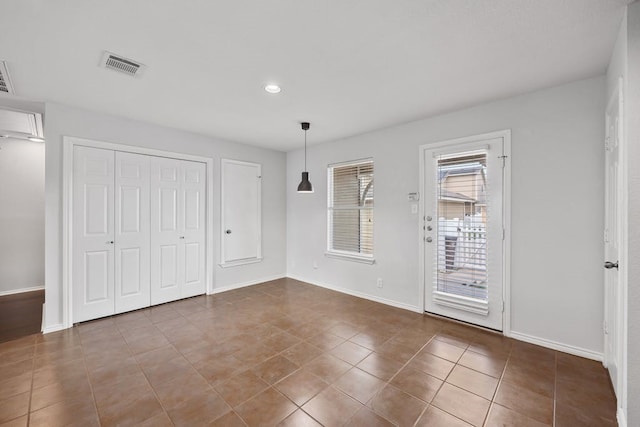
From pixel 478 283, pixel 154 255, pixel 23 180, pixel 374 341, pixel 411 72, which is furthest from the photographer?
pixel 23 180

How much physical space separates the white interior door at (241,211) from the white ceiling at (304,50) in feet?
5.49

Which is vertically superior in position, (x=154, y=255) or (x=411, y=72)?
(x=411, y=72)

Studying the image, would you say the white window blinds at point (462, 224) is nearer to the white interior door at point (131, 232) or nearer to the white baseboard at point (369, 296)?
the white baseboard at point (369, 296)

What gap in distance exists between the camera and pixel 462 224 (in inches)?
131

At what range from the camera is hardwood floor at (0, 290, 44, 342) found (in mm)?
3131

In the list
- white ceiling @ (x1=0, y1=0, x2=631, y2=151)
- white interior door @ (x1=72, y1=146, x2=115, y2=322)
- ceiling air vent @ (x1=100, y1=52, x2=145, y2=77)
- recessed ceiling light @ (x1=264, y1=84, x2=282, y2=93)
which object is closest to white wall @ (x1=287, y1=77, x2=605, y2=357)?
white ceiling @ (x1=0, y1=0, x2=631, y2=151)

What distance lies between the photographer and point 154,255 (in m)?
4.00

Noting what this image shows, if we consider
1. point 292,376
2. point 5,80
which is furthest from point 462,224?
point 5,80

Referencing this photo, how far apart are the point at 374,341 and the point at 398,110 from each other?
2739 mm

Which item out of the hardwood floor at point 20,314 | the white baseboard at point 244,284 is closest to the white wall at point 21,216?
the hardwood floor at point 20,314

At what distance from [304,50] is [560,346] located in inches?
144

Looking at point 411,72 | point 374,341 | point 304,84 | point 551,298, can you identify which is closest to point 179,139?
point 304,84

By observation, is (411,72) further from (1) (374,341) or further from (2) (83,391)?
(2) (83,391)

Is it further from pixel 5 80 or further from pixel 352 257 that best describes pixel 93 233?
pixel 352 257
